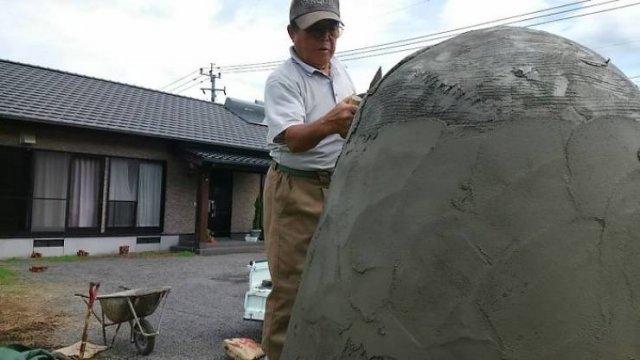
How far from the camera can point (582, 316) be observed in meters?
1.02

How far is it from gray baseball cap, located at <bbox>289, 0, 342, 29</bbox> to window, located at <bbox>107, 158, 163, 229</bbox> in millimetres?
13644

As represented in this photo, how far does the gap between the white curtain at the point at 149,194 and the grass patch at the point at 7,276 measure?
4.67 metres

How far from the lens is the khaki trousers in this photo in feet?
7.24

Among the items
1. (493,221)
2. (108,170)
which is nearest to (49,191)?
(108,170)

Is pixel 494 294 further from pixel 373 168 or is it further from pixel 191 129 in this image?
pixel 191 129

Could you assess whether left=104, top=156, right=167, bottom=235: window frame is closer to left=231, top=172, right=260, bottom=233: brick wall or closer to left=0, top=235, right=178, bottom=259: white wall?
left=0, top=235, right=178, bottom=259: white wall

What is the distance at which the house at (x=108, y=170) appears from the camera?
13008mm

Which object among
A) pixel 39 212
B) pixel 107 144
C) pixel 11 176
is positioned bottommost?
pixel 39 212

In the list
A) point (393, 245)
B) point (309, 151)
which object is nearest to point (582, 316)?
point (393, 245)

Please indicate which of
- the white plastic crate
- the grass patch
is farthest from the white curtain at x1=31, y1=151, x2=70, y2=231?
the white plastic crate

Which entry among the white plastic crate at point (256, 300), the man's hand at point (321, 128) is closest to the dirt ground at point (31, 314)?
the white plastic crate at point (256, 300)

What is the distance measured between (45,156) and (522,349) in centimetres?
1429

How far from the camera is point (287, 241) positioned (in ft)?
7.29

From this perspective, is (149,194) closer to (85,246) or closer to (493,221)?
(85,246)
